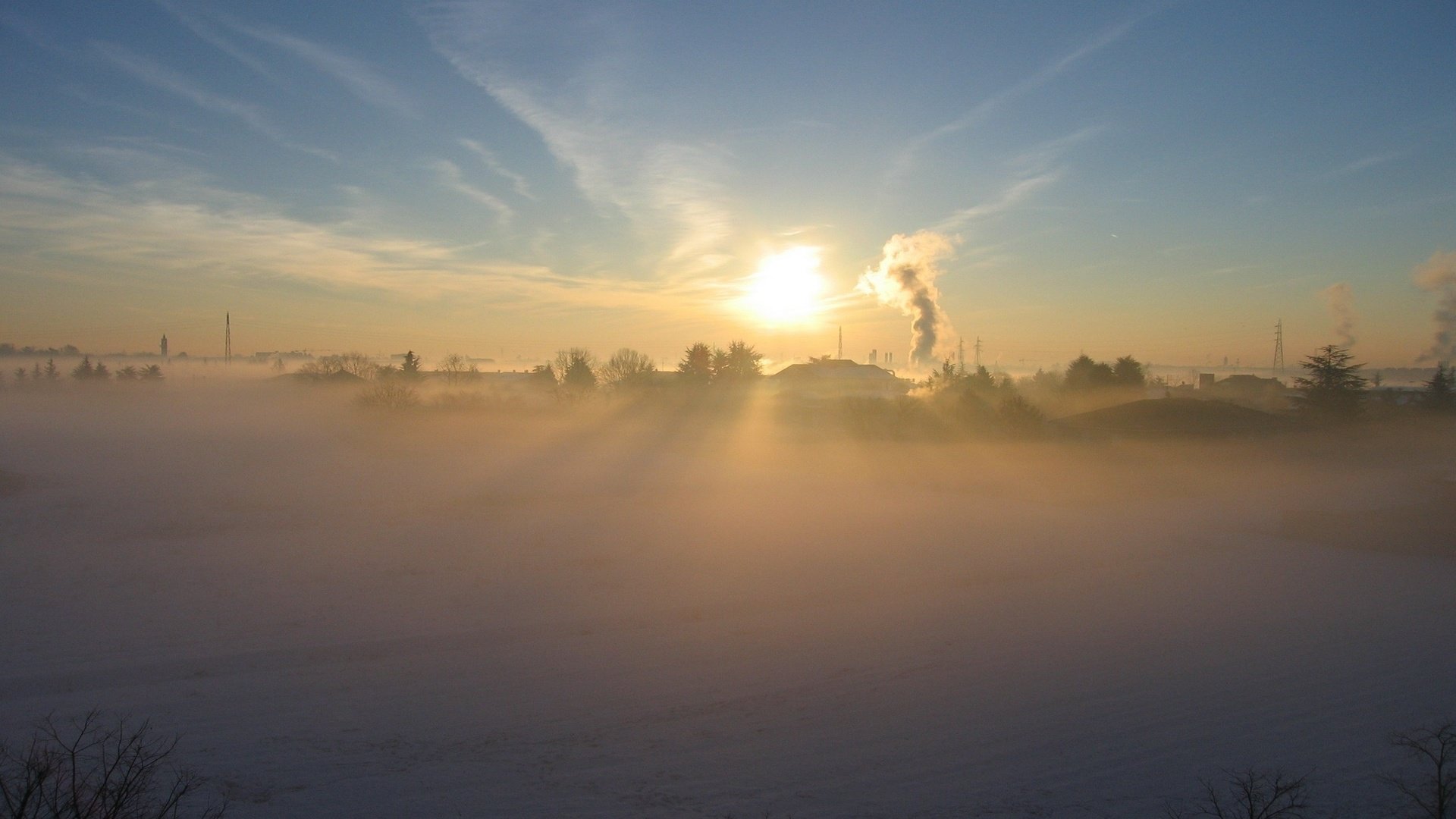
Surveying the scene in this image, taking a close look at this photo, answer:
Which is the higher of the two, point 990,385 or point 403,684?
point 990,385

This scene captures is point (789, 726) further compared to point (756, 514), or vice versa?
point (756, 514)

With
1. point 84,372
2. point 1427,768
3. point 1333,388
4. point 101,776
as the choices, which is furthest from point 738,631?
point 84,372

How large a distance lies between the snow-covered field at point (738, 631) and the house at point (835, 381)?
1619 centimetres

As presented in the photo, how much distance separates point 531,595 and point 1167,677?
1014cm

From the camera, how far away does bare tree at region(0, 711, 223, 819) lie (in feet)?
12.6

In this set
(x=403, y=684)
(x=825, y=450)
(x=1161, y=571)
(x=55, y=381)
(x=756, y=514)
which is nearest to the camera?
(x=403, y=684)

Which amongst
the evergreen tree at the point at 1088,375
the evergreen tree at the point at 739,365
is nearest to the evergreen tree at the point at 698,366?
the evergreen tree at the point at 739,365

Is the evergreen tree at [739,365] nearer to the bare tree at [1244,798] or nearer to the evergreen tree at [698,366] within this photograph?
the evergreen tree at [698,366]

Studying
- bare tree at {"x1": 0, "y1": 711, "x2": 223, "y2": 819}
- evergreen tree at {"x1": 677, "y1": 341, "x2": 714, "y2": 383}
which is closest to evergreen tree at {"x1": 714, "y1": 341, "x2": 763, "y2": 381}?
evergreen tree at {"x1": 677, "y1": 341, "x2": 714, "y2": 383}

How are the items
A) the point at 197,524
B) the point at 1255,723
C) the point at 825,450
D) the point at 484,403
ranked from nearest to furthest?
the point at 1255,723 < the point at 197,524 < the point at 825,450 < the point at 484,403

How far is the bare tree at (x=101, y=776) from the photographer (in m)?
3.84

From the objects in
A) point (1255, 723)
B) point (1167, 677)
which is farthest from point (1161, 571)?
point (1255, 723)

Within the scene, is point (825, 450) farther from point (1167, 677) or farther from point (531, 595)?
point (1167, 677)

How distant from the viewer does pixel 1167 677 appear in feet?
33.0
